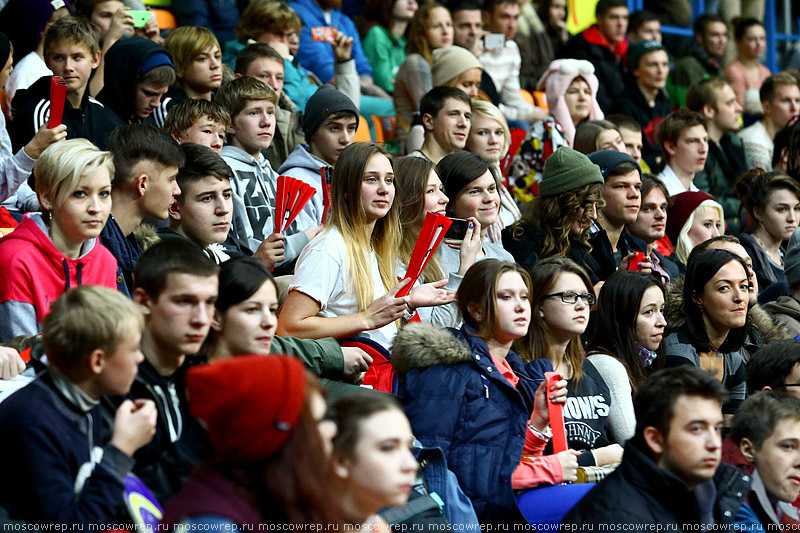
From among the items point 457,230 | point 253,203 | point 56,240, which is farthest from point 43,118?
point 457,230

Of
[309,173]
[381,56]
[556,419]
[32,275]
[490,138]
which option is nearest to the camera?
[32,275]

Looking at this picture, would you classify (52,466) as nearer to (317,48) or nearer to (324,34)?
(324,34)

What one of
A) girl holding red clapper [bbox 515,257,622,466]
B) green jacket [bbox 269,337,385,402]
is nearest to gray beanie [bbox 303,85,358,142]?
girl holding red clapper [bbox 515,257,622,466]

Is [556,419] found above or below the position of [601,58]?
below

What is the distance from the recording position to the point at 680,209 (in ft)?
25.1

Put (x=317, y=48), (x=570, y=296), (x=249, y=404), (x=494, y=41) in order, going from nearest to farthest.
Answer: (x=249, y=404)
(x=570, y=296)
(x=317, y=48)
(x=494, y=41)

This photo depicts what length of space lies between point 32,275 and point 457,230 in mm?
2286

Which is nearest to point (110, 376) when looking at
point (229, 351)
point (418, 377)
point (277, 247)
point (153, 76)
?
point (229, 351)

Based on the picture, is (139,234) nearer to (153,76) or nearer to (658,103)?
(153,76)

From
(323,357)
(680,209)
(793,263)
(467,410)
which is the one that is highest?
(323,357)

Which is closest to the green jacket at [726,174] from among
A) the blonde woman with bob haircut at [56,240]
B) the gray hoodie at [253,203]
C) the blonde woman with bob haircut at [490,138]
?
the blonde woman with bob haircut at [490,138]

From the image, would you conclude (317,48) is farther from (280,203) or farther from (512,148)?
(280,203)

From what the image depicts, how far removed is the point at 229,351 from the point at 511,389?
1144 mm

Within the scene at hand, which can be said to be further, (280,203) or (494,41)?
(494,41)
